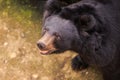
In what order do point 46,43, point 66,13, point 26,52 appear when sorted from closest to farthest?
point 46,43 → point 66,13 → point 26,52

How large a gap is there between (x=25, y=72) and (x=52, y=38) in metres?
1.25

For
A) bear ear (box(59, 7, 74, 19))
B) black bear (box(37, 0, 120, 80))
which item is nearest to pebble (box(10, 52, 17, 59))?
black bear (box(37, 0, 120, 80))

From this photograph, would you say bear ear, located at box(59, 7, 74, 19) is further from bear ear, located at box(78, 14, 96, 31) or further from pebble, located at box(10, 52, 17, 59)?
pebble, located at box(10, 52, 17, 59)

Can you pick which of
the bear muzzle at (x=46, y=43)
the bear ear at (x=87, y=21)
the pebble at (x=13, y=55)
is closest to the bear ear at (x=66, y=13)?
the bear ear at (x=87, y=21)

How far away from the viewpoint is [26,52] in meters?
4.29

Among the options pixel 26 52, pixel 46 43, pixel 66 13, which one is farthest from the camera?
pixel 26 52

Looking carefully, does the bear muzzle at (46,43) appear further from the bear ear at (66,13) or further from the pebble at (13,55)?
the pebble at (13,55)

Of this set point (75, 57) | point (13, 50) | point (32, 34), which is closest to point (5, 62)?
point (13, 50)

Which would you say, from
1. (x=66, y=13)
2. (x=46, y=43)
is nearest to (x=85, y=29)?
(x=66, y=13)

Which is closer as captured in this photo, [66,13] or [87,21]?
[87,21]

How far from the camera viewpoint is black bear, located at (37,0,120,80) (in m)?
3.04

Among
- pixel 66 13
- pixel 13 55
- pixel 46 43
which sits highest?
pixel 66 13

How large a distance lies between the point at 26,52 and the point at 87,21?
146cm

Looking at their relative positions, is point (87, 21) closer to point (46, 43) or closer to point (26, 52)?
point (46, 43)
